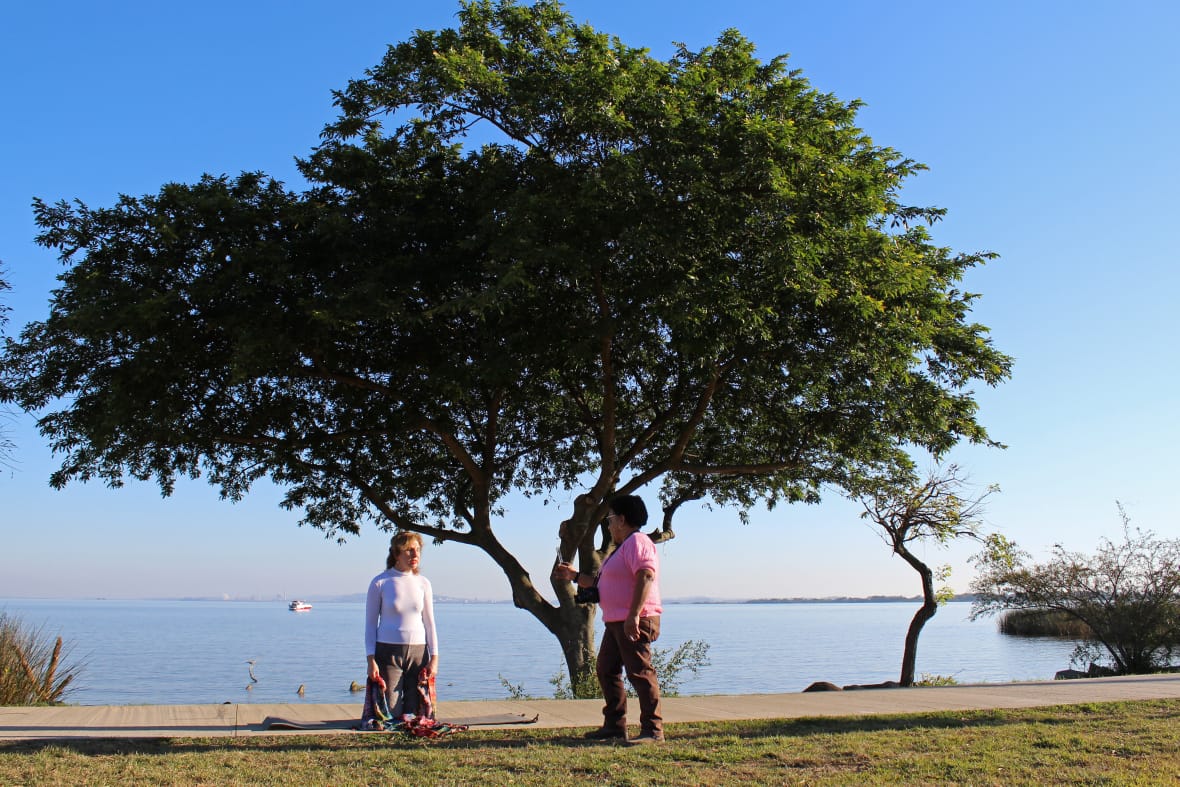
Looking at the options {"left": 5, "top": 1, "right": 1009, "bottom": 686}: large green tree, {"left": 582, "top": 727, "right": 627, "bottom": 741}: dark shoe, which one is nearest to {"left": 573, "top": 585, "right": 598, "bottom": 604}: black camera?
{"left": 582, "top": 727, "right": 627, "bottom": 741}: dark shoe

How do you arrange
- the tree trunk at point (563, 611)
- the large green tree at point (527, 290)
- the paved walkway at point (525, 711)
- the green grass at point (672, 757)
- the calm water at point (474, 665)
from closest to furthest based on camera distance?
the green grass at point (672, 757) < the paved walkway at point (525, 711) < the large green tree at point (527, 290) < the tree trunk at point (563, 611) < the calm water at point (474, 665)

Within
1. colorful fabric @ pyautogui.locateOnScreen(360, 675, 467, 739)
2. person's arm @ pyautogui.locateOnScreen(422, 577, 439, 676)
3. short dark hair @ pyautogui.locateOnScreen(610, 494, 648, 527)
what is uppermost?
short dark hair @ pyautogui.locateOnScreen(610, 494, 648, 527)

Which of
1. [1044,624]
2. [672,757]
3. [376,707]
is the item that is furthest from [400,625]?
[1044,624]

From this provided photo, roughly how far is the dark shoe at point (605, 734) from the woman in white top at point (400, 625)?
135cm

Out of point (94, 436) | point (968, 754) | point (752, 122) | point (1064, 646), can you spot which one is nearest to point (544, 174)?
point (752, 122)

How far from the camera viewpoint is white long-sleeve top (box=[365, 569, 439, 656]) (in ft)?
25.7

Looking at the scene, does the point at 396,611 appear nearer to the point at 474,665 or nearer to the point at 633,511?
the point at 633,511

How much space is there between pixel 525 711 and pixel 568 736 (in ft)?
6.31

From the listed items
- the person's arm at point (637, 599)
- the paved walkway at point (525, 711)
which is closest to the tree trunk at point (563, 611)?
the paved walkway at point (525, 711)

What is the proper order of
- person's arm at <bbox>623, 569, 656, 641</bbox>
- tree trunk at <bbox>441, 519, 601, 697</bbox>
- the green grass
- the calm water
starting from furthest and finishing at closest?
the calm water < tree trunk at <bbox>441, 519, 601, 697</bbox> < person's arm at <bbox>623, 569, 656, 641</bbox> < the green grass

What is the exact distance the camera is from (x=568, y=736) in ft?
26.0

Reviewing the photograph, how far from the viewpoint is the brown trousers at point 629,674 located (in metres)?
7.41

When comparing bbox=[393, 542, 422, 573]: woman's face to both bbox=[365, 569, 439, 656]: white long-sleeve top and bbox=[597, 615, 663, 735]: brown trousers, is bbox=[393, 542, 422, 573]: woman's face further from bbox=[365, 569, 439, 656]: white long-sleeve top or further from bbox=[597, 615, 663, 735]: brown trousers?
bbox=[597, 615, 663, 735]: brown trousers

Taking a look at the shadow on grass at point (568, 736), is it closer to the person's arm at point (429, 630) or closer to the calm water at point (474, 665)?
the person's arm at point (429, 630)
